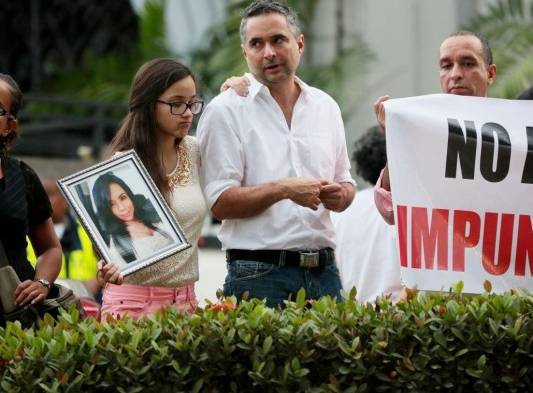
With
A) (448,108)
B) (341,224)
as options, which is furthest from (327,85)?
(448,108)

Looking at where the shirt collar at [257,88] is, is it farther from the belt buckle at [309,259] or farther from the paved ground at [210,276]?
the paved ground at [210,276]

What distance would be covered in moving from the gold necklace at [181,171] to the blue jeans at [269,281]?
446 millimetres

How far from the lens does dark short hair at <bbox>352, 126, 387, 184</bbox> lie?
26.7 ft

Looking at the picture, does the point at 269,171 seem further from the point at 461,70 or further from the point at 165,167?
the point at 461,70

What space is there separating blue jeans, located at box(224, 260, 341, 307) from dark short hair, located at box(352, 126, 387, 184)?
1597 millimetres

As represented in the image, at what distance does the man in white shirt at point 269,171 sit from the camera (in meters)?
6.58

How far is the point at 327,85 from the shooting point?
16.9 m

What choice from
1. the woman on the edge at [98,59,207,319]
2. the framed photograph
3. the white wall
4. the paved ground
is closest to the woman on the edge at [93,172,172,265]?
the framed photograph

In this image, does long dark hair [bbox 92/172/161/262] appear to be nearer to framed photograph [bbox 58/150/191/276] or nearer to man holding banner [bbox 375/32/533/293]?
framed photograph [bbox 58/150/191/276]

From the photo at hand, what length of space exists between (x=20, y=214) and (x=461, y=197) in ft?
6.19

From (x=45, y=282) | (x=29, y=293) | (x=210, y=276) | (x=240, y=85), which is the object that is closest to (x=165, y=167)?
(x=240, y=85)

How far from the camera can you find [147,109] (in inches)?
255

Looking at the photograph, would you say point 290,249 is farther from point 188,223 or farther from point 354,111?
point 354,111

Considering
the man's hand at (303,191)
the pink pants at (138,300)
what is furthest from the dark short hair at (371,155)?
the pink pants at (138,300)
